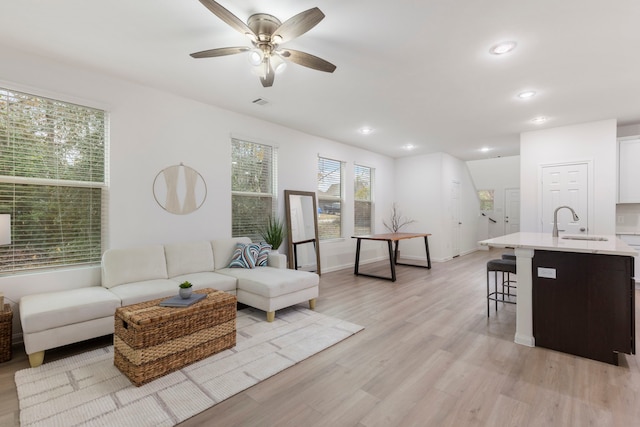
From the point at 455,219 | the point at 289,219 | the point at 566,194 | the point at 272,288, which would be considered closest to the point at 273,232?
the point at 289,219

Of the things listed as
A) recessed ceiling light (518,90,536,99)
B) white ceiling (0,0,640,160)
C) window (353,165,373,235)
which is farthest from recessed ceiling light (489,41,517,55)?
window (353,165,373,235)

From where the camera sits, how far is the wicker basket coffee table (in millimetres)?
2027

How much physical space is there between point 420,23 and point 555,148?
4203 mm

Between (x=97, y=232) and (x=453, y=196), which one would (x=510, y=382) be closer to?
(x=97, y=232)

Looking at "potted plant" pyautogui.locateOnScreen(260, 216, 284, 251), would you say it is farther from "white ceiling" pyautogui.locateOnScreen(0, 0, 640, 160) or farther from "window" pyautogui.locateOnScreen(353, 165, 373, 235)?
"window" pyautogui.locateOnScreen(353, 165, 373, 235)

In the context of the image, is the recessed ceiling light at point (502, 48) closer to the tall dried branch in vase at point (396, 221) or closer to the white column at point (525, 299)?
the white column at point (525, 299)

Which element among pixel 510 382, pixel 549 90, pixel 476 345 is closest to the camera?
pixel 510 382

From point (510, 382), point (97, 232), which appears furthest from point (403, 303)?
point (97, 232)

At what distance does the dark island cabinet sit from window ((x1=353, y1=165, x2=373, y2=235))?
13.7 ft

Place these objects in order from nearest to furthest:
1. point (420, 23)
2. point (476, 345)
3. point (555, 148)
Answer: point (420, 23) → point (476, 345) → point (555, 148)

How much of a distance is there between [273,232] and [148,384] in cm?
272

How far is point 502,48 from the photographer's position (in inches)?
101

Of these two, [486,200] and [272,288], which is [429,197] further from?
[272,288]

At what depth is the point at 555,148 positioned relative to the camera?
4973 mm
